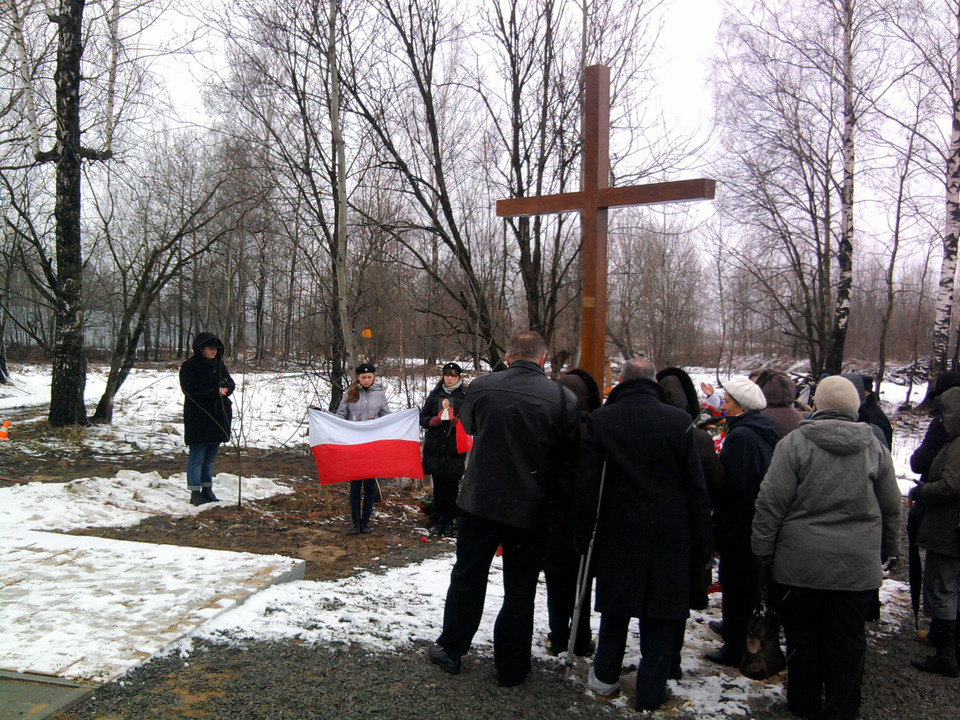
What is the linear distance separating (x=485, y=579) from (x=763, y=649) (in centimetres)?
161

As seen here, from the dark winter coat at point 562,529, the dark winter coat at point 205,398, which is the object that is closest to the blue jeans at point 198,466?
the dark winter coat at point 205,398

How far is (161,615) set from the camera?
4141 mm

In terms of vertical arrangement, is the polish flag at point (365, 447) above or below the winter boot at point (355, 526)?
above

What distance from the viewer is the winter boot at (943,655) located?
13.9 ft

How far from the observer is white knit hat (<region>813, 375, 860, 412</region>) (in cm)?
365

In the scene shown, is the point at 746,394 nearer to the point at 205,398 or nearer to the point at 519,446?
the point at 519,446

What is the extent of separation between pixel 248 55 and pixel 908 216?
19.8 meters

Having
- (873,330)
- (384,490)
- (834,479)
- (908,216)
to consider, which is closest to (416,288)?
(384,490)

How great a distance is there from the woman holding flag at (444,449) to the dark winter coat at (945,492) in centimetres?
415

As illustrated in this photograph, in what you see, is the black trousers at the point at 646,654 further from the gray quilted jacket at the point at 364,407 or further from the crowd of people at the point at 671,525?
the gray quilted jacket at the point at 364,407

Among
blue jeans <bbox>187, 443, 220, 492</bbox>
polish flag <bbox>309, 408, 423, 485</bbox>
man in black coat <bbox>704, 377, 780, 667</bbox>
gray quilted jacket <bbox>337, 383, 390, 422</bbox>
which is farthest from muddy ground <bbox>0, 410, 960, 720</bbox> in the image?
blue jeans <bbox>187, 443, 220, 492</bbox>

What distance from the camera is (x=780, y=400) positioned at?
4742 mm

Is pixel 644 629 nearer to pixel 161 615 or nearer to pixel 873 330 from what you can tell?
pixel 161 615

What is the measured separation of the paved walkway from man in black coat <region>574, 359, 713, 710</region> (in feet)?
7.90
